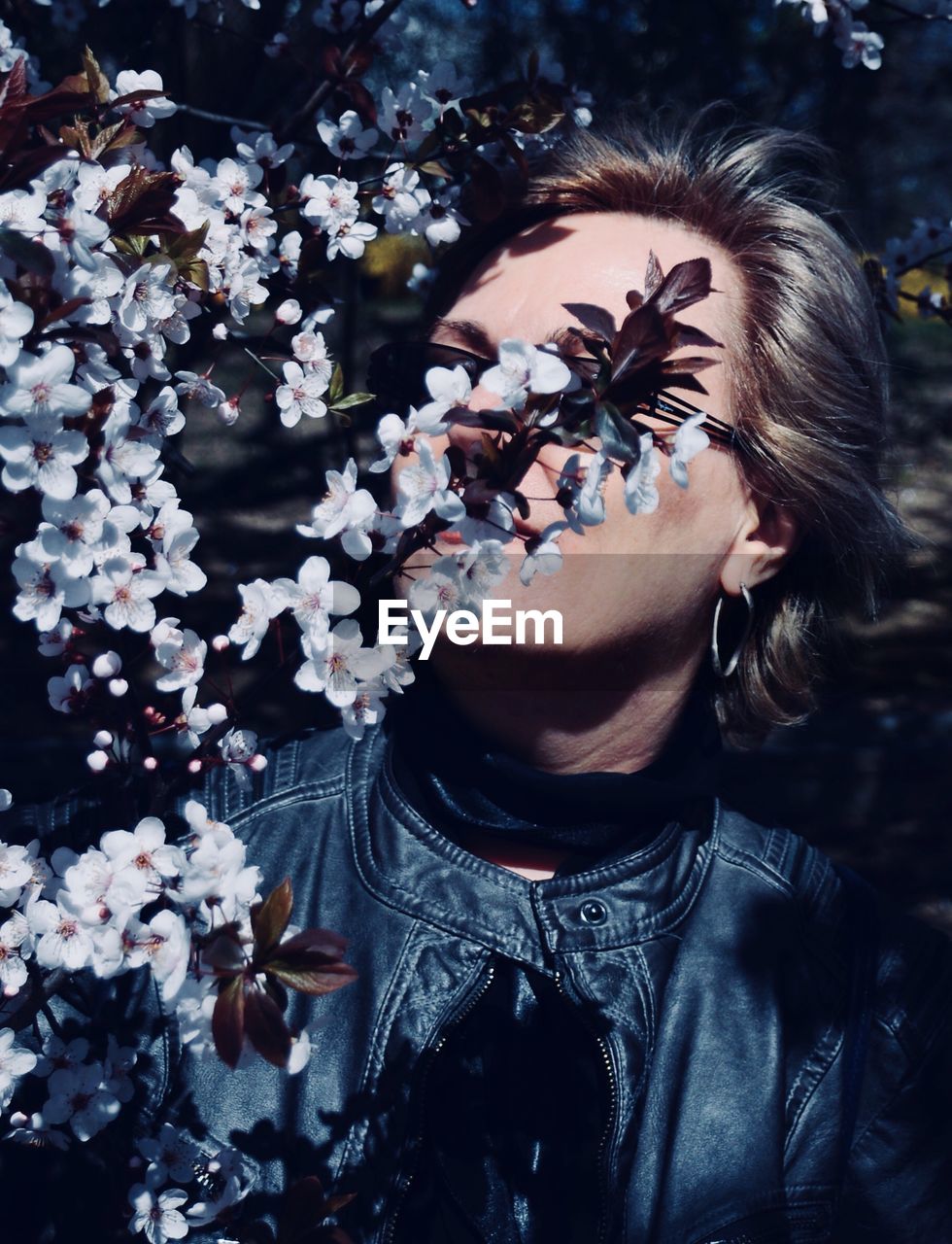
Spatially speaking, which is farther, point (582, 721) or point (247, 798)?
point (247, 798)

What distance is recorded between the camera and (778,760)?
14.9 ft

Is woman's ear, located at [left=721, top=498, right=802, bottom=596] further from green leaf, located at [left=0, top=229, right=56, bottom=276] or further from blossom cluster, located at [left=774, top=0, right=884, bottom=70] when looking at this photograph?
green leaf, located at [left=0, top=229, right=56, bottom=276]

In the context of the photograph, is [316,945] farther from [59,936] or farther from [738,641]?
[738,641]

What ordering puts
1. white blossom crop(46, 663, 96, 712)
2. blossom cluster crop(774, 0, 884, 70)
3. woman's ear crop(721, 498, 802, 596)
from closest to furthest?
white blossom crop(46, 663, 96, 712) → woman's ear crop(721, 498, 802, 596) → blossom cluster crop(774, 0, 884, 70)

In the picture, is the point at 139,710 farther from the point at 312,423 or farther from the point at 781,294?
the point at 312,423

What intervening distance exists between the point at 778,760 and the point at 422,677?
10.2ft

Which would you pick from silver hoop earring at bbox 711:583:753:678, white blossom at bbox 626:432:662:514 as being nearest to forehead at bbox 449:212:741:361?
silver hoop earring at bbox 711:583:753:678

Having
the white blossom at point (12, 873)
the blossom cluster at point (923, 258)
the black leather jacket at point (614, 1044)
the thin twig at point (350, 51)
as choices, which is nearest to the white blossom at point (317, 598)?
the white blossom at point (12, 873)

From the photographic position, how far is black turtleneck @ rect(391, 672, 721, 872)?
5.42 ft

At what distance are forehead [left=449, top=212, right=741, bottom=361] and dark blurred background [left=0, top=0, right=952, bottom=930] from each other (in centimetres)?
44

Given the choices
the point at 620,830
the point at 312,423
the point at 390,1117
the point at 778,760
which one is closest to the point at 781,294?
the point at 620,830

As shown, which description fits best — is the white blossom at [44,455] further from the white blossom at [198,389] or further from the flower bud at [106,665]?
the white blossom at [198,389]

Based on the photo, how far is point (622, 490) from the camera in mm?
1486

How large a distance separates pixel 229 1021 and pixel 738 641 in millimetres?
1281
